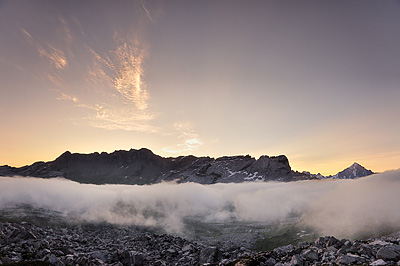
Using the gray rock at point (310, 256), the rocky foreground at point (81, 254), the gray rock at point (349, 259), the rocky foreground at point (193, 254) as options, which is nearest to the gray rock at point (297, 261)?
the rocky foreground at point (193, 254)

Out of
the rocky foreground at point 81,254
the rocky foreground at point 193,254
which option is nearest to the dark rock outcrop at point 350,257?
the rocky foreground at point 193,254

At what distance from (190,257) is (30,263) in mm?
42874

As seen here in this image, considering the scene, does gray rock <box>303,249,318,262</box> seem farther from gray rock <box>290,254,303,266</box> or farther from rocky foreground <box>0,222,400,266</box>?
gray rock <box>290,254,303,266</box>

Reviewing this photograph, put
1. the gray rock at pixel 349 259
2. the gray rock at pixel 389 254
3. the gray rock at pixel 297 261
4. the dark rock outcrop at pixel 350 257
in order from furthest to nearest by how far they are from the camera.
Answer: the gray rock at pixel 297 261, the gray rock at pixel 349 259, the dark rock outcrop at pixel 350 257, the gray rock at pixel 389 254

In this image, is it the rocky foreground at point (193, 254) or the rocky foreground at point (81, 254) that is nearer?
the rocky foreground at point (193, 254)

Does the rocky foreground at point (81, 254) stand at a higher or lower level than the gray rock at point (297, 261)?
lower

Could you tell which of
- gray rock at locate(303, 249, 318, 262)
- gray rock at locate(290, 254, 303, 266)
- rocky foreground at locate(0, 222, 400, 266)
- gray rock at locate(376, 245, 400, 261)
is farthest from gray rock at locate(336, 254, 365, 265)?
gray rock at locate(303, 249, 318, 262)

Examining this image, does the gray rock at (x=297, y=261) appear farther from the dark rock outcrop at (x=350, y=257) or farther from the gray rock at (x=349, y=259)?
the gray rock at (x=349, y=259)

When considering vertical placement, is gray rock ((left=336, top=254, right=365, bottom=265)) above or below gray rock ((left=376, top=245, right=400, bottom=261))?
below

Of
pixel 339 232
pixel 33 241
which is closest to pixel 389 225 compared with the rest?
pixel 339 232

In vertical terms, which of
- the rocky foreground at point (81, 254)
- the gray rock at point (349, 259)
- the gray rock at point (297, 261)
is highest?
the gray rock at point (349, 259)

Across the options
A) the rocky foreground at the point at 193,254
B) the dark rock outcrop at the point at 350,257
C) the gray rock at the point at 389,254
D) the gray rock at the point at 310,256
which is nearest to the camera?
the gray rock at the point at 389,254

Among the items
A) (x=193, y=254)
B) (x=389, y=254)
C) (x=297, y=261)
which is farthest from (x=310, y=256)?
(x=193, y=254)

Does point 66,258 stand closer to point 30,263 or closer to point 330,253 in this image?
point 30,263
